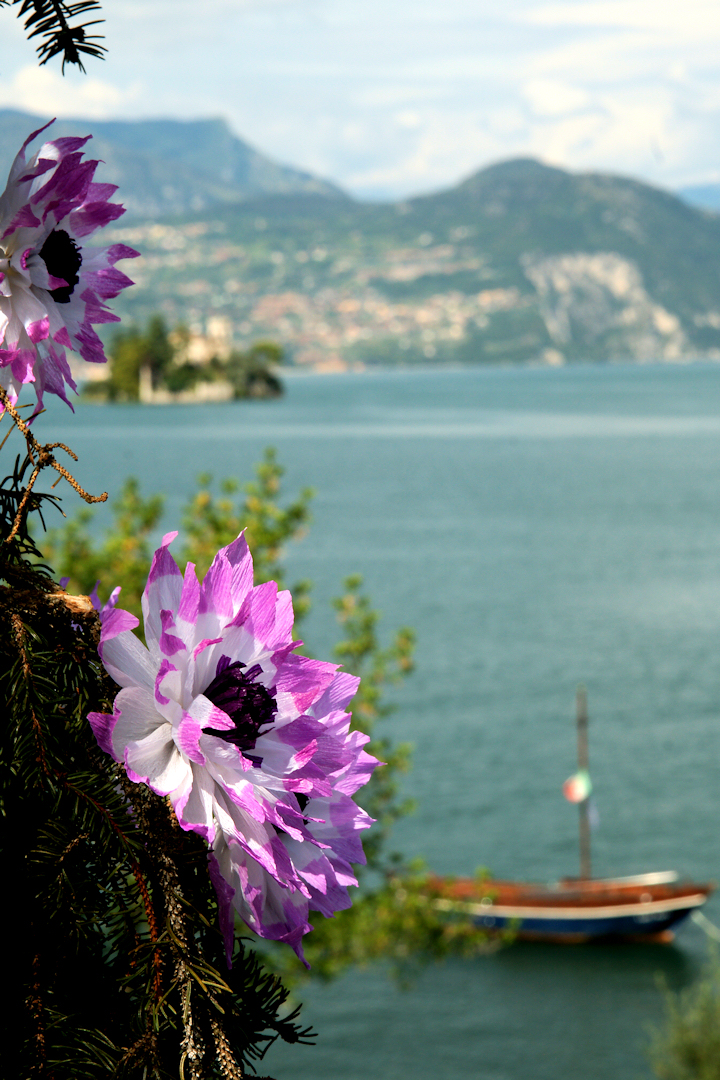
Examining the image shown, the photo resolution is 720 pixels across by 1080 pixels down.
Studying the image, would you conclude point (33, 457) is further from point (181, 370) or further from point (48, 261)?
point (181, 370)

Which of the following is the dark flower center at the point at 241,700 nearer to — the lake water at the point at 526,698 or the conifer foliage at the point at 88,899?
the conifer foliage at the point at 88,899

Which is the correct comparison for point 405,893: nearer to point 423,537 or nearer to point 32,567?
point 32,567

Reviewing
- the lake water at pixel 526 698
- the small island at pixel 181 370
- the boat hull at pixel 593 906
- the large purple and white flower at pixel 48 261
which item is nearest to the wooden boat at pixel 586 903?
the boat hull at pixel 593 906

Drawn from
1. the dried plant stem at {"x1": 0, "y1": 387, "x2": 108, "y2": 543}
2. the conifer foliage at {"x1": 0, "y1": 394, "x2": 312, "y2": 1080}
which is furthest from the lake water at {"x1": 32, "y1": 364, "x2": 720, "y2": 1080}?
the conifer foliage at {"x1": 0, "y1": 394, "x2": 312, "y2": 1080}

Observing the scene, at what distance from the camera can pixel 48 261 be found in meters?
0.93

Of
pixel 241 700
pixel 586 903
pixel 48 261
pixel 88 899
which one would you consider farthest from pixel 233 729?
pixel 586 903

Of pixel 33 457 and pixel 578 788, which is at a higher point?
pixel 33 457

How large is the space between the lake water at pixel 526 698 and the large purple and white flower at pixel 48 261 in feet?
1.42

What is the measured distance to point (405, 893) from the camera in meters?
17.8

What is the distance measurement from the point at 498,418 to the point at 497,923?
128 m

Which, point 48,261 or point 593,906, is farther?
point 593,906

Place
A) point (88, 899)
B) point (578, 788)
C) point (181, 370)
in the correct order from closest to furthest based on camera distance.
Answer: point (88, 899), point (578, 788), point (181, 370)

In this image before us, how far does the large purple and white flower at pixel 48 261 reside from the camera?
34.7 inches

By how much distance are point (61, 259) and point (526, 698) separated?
42003mm
